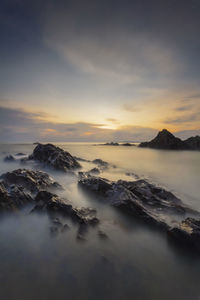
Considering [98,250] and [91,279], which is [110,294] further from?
[98,250]

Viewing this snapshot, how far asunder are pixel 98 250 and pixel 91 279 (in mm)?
819

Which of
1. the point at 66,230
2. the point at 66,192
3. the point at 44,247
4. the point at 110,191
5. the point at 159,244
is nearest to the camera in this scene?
the point at 44,247

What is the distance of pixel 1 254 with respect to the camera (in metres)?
3.40

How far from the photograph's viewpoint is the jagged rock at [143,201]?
5.34m

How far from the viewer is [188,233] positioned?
13.1ft

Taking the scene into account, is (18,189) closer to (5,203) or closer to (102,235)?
(5,203)

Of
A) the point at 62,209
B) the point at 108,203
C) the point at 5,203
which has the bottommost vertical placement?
the point at 108,203

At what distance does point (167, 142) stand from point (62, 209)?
61970 mm

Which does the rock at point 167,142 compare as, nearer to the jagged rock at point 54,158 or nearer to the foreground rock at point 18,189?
the jagged rock at point 54,158

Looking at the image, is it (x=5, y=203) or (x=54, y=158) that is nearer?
(x=5, y=203)

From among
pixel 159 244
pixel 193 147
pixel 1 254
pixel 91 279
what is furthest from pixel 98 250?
pixel 193 147

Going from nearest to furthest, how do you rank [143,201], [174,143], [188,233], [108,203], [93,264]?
1. [93,264]
2. [188,233]
3. [108,203]
4. [143,201]
5. [174,143]

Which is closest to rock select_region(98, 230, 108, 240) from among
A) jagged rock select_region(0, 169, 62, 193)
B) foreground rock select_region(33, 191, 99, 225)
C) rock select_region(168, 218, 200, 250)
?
foreground rock select_region(33, 191, 99, 225)

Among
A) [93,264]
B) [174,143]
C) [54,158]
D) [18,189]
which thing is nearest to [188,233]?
[93,264]
